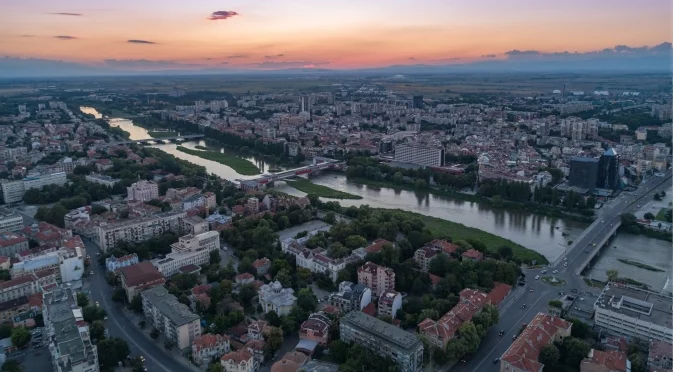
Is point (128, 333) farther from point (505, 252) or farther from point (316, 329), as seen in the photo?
point (505, 252)

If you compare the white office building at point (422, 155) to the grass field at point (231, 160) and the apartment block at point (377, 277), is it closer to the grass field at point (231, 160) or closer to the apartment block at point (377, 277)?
the grass field at point (231, 160)

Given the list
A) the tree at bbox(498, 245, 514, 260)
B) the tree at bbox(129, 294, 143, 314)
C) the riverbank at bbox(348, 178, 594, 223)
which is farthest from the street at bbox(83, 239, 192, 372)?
the riverbank at bbox(348, 178, 594, 223)

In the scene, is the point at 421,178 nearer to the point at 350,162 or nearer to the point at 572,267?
the point at 350,162

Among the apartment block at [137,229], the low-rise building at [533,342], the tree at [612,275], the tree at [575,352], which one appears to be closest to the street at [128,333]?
the apartment block at [137,229]

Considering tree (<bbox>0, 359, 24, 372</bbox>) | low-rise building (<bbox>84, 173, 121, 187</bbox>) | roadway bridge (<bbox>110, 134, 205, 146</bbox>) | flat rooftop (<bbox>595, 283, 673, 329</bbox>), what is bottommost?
tree (<bbox>0, 359, 24, 372</bbox>)

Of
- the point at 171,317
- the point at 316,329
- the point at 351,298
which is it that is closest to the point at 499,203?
the point at 351,298

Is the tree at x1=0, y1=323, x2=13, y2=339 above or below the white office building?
below

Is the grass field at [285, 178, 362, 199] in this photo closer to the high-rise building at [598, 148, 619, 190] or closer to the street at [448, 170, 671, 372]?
the street at [448, 170, 671, 372]
